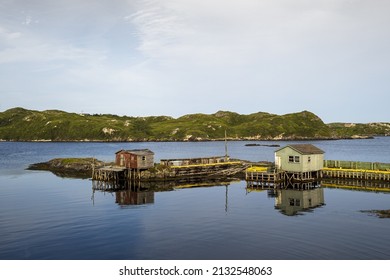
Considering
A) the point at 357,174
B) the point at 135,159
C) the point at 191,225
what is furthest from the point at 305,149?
the point at 191,225

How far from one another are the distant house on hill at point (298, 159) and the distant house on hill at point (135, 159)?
85.1 ft

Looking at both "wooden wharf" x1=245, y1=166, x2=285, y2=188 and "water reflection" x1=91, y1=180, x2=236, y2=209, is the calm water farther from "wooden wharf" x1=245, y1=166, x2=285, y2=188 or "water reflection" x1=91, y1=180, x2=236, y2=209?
"wooden wharf" x1=245, y1=166, x2=285, y2=188

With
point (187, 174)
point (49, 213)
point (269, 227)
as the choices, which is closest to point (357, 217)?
point (269, 227)

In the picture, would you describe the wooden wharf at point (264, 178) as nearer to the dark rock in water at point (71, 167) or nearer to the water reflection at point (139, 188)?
the water reflection at point (139, 188)

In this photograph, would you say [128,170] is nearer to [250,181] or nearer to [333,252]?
[250,181]

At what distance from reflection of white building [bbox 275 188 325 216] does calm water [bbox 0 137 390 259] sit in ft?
0.49

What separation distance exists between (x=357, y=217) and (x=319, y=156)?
104 feet

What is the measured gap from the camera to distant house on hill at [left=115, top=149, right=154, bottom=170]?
74.8 metres

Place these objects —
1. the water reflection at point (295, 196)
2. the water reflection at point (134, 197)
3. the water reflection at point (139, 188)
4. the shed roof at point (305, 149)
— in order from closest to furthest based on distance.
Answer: the water reflection at point (295, 196) < the water reflection at point (134, 197) < the water reflection at point (139, 188) < the shed roof at point (305, 149)

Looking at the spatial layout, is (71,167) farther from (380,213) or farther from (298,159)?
(380,213)

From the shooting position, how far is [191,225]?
37.9m

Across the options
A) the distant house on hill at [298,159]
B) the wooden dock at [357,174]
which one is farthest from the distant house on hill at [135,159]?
the wooden dock at [357,174]

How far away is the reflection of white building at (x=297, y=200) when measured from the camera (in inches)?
1859

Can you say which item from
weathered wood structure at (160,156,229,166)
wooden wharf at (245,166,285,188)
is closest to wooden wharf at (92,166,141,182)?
weathered wood structure at (160,156,229,166)
